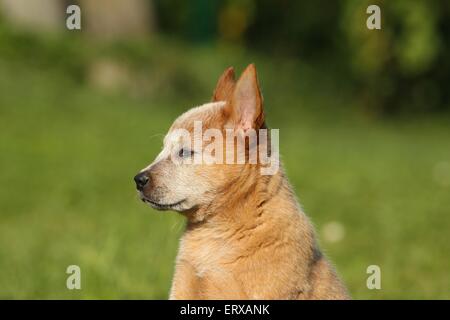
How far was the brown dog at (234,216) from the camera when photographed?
11.8 ft

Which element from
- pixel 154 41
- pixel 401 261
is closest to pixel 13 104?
pixel 154 41

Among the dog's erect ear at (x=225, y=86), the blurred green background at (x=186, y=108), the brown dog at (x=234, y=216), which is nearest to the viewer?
the brown dog at (x=234, y=216)

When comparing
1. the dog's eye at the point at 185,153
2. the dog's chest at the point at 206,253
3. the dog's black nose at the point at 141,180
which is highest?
the dog's eye at the point at 185,153

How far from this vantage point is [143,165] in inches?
415

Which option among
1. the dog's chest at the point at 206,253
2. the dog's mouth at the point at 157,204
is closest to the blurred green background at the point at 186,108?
the dog's chest at the point at 206,253

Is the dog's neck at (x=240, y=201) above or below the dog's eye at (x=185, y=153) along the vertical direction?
below

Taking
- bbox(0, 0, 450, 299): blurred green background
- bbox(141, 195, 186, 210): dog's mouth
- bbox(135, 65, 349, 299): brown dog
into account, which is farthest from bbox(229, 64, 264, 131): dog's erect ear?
bbox(0, 0, 450, 299): blurred green background

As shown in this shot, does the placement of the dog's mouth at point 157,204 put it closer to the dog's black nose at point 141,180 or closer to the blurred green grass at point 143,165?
the dog's black nose at point 141,180

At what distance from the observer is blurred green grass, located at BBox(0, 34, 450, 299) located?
21.8 ft

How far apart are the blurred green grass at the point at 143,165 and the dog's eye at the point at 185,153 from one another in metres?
0.58

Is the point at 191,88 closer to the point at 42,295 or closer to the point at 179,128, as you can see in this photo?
the point at 42,295

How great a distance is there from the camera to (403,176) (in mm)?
11445

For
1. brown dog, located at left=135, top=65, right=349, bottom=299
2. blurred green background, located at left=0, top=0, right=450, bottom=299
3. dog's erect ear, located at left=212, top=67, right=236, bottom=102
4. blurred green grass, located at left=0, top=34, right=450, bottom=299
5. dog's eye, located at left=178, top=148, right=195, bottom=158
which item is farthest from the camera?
blurred green background, located at left=0, top=0, right=450, bottom=299

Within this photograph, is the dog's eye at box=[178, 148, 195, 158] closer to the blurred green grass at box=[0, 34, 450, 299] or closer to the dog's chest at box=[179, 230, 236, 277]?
the dog's chest at box=[179, 230, 236, 277]
